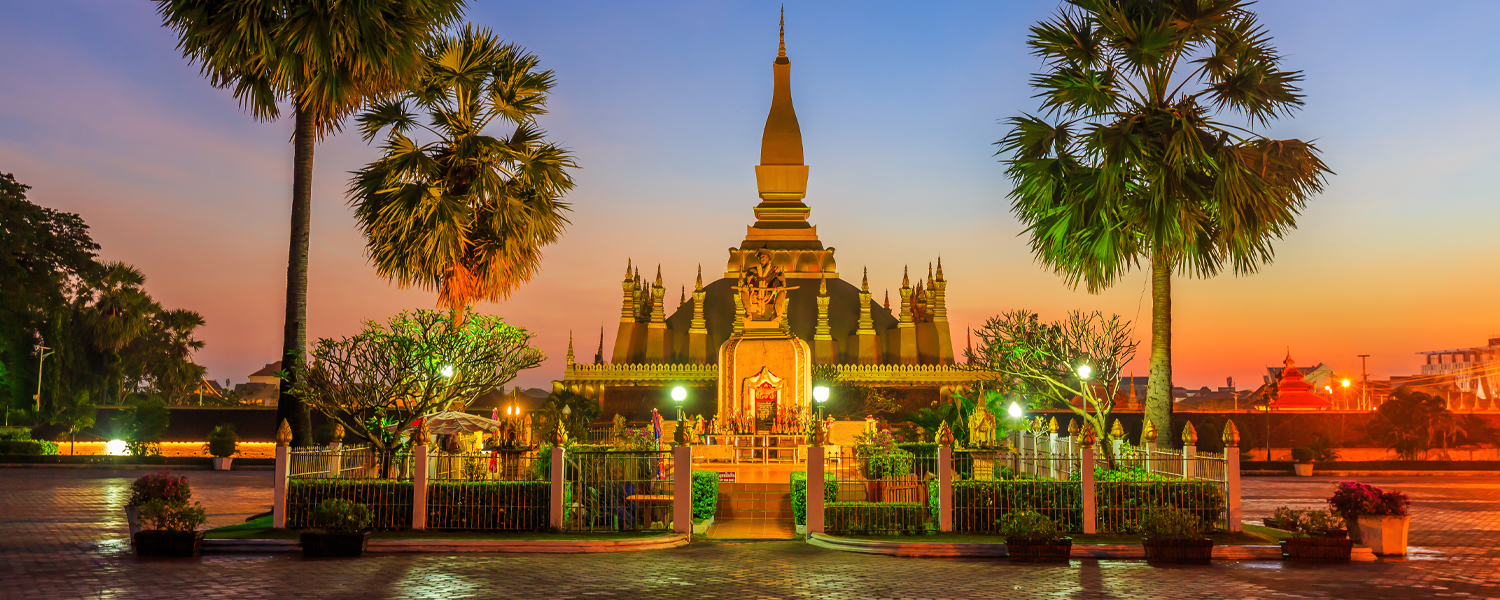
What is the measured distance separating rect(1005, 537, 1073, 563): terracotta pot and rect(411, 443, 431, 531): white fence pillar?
322 inches

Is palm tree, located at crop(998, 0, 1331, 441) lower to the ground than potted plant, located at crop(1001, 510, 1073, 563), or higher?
higher

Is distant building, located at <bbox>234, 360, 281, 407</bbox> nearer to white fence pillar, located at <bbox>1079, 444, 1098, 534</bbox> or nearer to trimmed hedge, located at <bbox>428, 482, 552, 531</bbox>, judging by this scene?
trimmed hedge, located at <bbox>428, 482, 552, 531</bbox>

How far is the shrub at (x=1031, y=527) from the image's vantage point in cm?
1417

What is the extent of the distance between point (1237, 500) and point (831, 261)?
1353 inches

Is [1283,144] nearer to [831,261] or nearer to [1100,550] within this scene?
[1100,550]

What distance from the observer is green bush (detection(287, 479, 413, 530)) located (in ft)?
52.9

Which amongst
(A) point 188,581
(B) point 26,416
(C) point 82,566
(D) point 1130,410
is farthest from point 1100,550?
(B) point 26,416

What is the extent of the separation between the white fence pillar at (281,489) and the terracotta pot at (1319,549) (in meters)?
13.4

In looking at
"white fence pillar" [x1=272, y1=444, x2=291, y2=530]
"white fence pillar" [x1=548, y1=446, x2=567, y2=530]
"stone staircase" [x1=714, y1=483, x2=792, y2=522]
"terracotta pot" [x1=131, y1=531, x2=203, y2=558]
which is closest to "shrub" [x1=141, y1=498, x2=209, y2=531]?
"terracotta pot" [x1=131, y1=531, x2=203, y2=558]

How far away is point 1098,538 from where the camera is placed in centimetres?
1558

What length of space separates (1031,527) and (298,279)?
11813 millimetres

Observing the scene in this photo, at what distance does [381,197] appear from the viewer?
20125 mm

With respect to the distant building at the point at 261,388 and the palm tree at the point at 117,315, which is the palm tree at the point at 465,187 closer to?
the palm tree at the point at 117,315

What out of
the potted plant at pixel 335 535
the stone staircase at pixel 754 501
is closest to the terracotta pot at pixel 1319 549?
the stone staircase at pixel 754 501
